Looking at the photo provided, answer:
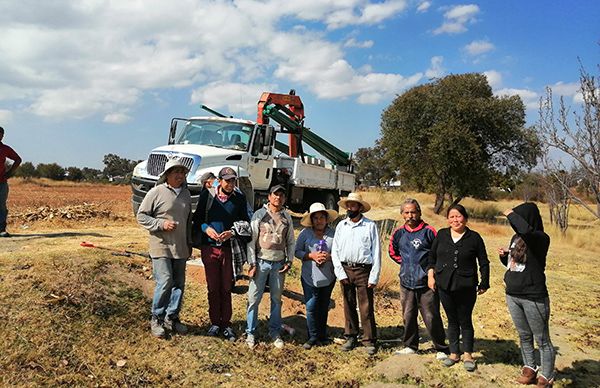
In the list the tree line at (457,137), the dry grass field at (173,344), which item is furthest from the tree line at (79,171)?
the dry grass field at (173,344)

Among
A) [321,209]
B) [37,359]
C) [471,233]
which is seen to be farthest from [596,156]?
[37,359]

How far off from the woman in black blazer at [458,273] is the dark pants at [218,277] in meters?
2.06

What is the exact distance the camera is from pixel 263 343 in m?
5.09

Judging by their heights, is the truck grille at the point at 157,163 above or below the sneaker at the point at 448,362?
above

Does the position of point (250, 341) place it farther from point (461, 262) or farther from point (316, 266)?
point (461, 262)

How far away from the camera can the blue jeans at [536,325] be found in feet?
13.4

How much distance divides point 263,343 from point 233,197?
63.4 inches

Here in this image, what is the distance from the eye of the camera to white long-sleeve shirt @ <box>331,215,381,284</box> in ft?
16.0

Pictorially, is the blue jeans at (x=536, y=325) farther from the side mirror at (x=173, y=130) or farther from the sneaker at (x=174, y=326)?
the side mirror at (x=173, y=130)

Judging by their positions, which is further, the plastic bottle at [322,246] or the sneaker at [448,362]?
the plastic bottle at [322,246]

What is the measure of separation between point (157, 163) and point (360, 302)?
618 centimetres

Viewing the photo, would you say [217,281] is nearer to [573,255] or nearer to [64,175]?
[573,255]

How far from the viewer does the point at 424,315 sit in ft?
15.8

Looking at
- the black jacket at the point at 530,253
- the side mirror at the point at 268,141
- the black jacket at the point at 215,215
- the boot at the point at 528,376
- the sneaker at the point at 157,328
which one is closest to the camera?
the black jacket at the point at 530,253
